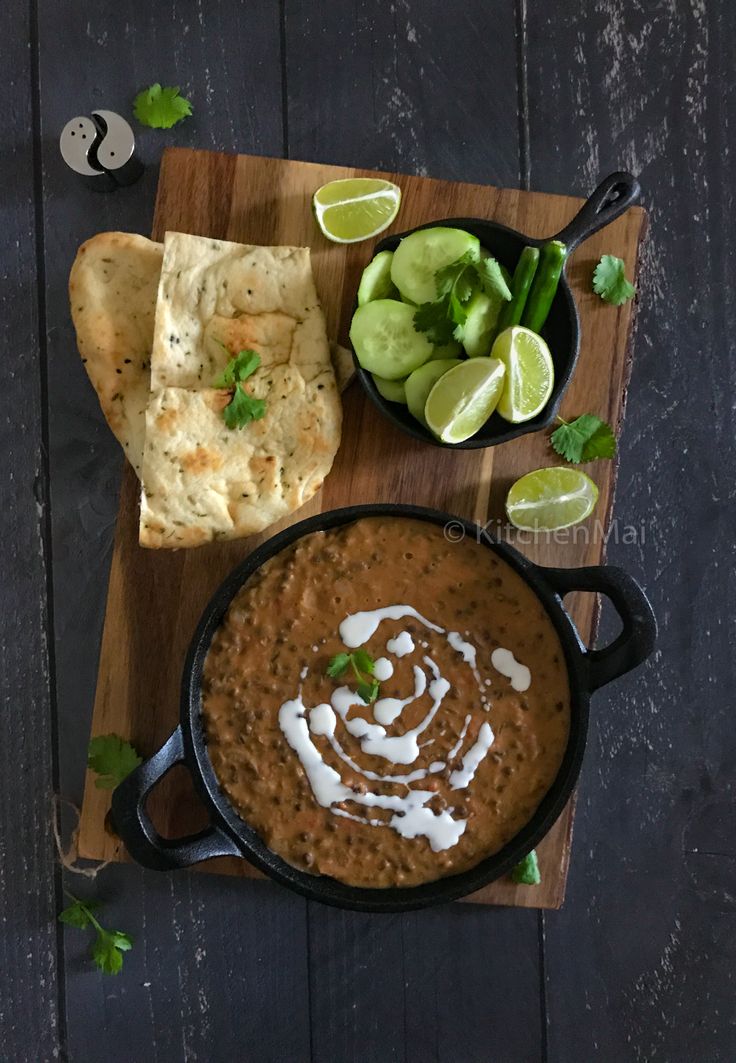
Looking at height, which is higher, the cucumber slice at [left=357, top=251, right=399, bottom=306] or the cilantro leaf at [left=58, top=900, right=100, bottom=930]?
the cucumber slice at [left=357, top=251, right=399, bottom=306]

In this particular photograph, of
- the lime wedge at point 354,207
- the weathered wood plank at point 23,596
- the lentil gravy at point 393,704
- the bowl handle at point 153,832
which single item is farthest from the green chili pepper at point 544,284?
the weathered wood plank at point 23,596

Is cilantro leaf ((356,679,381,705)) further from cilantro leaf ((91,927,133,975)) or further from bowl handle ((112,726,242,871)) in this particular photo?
cilantro leaf ((91,927,133,975))

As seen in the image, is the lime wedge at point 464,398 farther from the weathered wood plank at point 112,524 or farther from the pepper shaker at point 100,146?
the pepper shaker at point 100,146

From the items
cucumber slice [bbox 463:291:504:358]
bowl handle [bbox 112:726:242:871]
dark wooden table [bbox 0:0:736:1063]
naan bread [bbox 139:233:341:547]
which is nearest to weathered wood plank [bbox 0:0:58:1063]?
dark wooden table [bbox 0:0:736:1063]

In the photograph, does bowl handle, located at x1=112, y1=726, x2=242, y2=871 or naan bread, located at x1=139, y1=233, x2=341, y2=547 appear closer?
bowl handle, located at x1=112, y1=726, x2=242, y2=871

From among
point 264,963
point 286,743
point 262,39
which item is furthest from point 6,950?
point 262,39

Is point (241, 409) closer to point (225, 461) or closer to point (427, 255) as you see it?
point (225, 461)

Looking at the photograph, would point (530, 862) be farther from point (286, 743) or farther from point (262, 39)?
point (262, 39)
